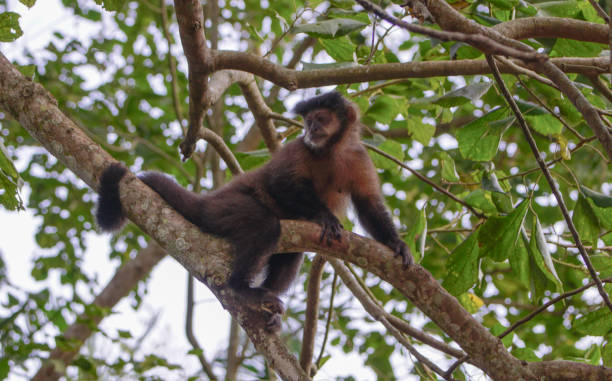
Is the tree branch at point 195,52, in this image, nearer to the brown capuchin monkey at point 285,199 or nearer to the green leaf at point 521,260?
the brown capuchin monkey at point 285,199

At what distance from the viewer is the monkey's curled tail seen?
3.88m

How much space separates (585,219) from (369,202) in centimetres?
205

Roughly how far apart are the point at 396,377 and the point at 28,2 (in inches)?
242

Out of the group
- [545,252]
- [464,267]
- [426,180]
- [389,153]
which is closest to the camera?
[545,252]

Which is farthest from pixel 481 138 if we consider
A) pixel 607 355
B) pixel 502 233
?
pixel 607 355

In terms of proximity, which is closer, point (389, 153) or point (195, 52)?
point (195, 52)

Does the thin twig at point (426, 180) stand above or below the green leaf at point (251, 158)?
below

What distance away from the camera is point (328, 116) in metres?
5.75

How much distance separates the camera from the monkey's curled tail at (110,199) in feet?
12.7

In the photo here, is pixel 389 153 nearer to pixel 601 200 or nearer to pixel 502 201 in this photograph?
pixel 502 201

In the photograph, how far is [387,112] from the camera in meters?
5.53

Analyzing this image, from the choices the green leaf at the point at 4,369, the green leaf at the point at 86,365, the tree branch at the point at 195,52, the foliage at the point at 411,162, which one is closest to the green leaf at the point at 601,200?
the foliage at the point at 411,162

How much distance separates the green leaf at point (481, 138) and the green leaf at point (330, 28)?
3.80 ft

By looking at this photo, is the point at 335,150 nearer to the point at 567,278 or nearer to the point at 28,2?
the point at 567,278
